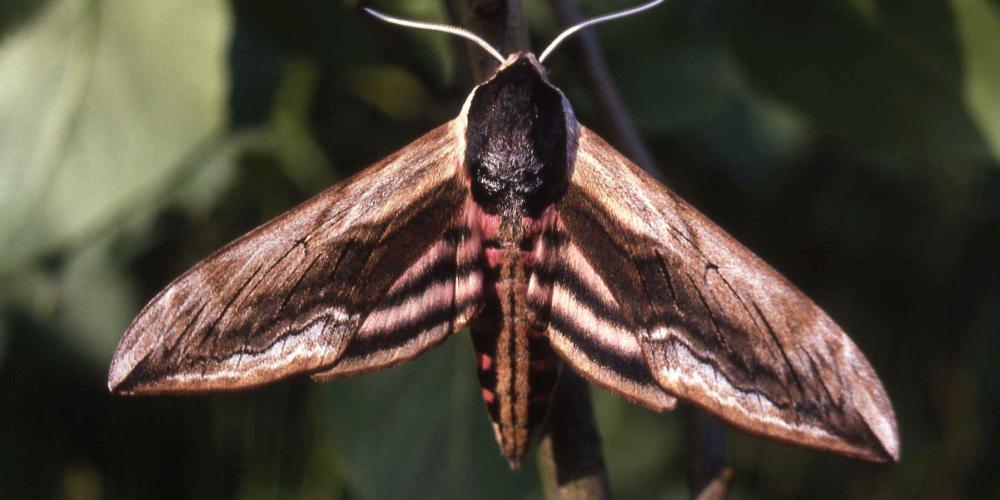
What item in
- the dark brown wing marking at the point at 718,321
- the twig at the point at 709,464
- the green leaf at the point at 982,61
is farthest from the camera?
the green leaf at the point at 982,61

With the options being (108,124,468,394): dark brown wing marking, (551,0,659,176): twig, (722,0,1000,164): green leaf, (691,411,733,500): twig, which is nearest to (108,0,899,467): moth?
(108,124,468,394): dark brown wing marking

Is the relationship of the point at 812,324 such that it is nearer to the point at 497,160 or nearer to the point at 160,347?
the point at 497,160

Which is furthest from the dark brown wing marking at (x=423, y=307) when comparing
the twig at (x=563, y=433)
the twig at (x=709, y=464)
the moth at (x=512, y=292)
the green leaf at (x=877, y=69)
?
the green leaf at (x=877, y=69)

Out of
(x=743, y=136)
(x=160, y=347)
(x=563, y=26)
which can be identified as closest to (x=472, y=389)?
(x=563, y=26)

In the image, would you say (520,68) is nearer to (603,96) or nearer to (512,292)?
(512,292)

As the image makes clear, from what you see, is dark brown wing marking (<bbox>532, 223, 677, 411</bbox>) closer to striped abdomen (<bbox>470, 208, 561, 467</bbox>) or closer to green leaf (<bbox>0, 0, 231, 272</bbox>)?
striped abdomen (<bbox>470, 208, 561, 467</bbox>)

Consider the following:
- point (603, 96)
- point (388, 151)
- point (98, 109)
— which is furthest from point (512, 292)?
point (388, 151)

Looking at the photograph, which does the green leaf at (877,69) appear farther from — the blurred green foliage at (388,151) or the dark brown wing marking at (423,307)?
the dark brown wing marking at (423,307)
